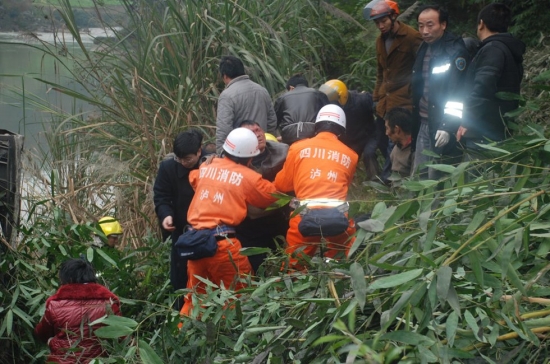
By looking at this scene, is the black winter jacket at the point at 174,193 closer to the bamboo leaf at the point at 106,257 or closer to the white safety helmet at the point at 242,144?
the bamboo leaf at the point at 106,257

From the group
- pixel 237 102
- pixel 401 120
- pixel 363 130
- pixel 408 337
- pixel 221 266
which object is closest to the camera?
pixel 408 337

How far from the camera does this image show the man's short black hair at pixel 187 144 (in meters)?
6.48

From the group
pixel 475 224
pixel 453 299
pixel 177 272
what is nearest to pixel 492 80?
pixel 177 272

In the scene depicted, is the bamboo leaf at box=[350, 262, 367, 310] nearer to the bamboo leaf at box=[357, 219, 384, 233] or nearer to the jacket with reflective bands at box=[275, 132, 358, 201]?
the bamboo leaf at box=[357, 219, 384, 233]

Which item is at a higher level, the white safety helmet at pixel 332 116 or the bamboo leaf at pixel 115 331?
the white safety helmet at pixel 332 116

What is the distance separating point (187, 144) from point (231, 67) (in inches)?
54.9

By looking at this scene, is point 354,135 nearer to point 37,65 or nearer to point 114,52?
point 114,52

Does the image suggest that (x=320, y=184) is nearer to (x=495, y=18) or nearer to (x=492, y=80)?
(x=492, y=80)

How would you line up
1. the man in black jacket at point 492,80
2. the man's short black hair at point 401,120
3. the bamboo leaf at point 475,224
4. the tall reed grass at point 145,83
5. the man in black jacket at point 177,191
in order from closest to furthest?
1. the bamboo leaf at point 475,224
2. the man in black jacket at point 492,80
3. the man in black jacket at point 177,191
4. the man's short black hair at point 401,120
5. the tall reed grass at point 145,83

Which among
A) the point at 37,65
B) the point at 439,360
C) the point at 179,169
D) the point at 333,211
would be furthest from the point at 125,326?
the point at 37,65

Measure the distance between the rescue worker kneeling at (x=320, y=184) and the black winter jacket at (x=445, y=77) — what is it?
76 centimetres

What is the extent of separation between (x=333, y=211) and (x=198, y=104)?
3.37 metres

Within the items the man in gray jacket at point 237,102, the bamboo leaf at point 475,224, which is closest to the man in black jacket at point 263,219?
the man in gray jacket at point 237,102

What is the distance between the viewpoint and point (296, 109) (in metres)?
7.72
